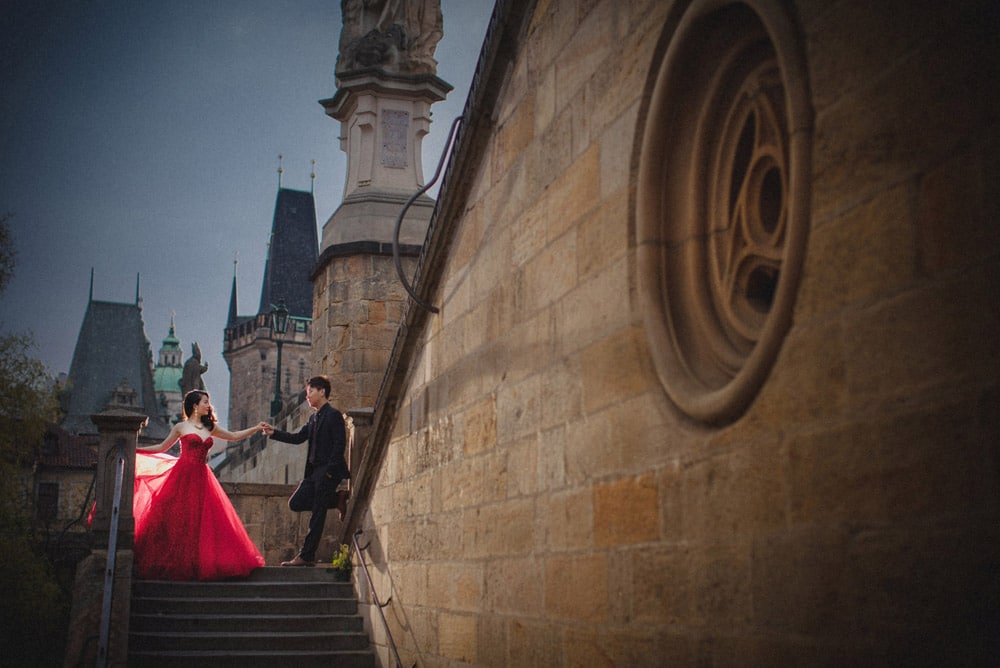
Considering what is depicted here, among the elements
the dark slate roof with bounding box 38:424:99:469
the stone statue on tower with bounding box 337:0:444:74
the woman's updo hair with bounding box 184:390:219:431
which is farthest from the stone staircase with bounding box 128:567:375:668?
the dark slate roof with bounding box 38:424:99:469

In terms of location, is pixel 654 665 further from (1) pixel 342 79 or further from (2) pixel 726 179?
(1) pixel 342 79

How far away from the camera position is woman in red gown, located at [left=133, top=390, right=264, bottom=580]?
8070 mm

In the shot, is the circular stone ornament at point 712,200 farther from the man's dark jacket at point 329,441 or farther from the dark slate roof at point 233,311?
the dark slate roof at point 233,311

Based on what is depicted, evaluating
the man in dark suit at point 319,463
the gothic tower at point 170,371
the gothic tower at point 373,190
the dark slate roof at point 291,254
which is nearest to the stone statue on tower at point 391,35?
the gothic tower at point 373,190

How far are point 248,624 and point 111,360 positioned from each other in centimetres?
7530

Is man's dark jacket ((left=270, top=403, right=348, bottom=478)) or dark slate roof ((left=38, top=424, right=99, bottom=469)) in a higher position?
dark slate roof ((left=38, top=424, right=99, bottom=469))

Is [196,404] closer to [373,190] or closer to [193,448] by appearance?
[193,448]

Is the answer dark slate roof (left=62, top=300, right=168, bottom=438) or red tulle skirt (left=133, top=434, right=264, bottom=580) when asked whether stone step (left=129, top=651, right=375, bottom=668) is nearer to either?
red tulle skirt (left=133, top=434, right=264, bottom=580)

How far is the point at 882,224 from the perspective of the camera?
2367 millimetres

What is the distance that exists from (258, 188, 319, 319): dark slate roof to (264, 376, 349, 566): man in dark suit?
61.5 meters

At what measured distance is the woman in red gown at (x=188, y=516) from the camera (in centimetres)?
807

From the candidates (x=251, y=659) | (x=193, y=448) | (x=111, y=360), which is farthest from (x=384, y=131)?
(x=111, y=360)

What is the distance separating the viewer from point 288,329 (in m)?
71.8

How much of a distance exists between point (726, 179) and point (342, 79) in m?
9.40
